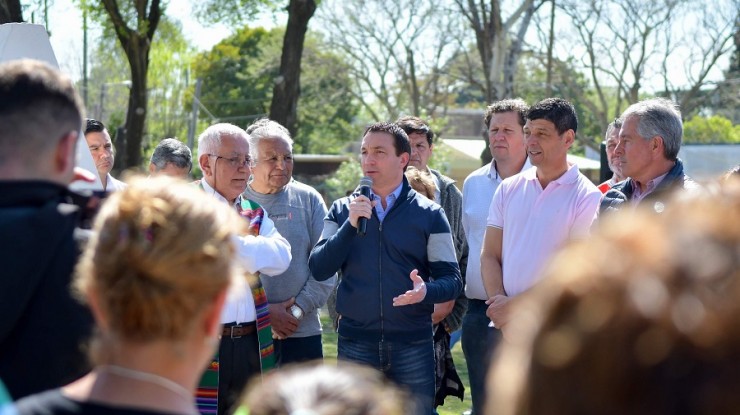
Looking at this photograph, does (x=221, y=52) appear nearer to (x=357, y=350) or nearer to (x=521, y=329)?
(x=357, y=350)

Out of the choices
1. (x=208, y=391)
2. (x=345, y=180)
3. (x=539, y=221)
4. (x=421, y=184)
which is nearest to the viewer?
(x=208, y=391)

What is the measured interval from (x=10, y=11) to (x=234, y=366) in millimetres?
10698

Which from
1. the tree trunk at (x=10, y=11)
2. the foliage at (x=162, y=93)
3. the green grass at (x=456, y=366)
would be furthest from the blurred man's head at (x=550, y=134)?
the foliage at (x=162, y=93)

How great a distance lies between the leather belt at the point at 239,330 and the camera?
4.95 metres

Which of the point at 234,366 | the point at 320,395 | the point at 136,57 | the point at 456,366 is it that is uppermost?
the point at 136,57

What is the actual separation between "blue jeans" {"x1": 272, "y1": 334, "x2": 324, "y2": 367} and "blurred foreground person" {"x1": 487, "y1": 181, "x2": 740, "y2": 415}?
16.7ft

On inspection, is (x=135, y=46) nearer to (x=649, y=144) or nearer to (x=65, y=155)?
(x=649, y=144)

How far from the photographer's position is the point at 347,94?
43.3 m

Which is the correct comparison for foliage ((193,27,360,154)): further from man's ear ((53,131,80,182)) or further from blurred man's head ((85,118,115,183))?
man's ear ((53,131,80,182))

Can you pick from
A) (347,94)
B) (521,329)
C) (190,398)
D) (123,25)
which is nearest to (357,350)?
(190,398)

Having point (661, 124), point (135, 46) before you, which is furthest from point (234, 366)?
point (135, 46)

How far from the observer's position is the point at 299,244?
20.0 feet

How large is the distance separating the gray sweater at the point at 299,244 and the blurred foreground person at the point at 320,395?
4212 mm

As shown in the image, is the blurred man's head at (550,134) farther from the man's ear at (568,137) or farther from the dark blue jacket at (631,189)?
the dark blue jacket at (631,189)
